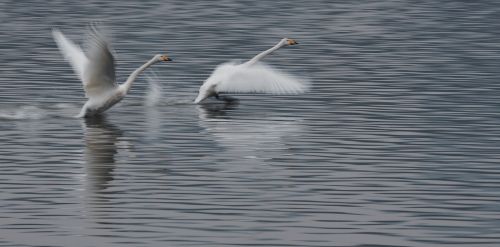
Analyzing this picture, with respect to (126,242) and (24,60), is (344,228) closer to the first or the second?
(126,242)

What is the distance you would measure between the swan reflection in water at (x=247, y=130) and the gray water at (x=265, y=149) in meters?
0.03

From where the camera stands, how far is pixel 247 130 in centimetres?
2150

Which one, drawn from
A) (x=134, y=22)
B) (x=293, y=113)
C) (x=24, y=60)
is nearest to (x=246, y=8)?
(x=134, y=22)

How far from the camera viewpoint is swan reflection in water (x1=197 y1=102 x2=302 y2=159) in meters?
19.5

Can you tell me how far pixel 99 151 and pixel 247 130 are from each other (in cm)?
269

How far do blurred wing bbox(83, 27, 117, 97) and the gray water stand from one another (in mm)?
531

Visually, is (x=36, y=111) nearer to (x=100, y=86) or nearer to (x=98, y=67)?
(x=100, y=86)

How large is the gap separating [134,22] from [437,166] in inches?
939

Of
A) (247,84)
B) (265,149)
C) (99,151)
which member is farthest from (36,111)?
(265,149)

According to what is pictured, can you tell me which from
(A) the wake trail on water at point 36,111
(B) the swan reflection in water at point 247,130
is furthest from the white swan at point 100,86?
(B) the swan reflection in water at point 247,130

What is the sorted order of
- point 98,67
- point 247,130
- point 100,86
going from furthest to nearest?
1. point 100,86
2. point 98,67
3. point 247,130

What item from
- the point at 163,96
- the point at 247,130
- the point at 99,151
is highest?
the point at 99,151

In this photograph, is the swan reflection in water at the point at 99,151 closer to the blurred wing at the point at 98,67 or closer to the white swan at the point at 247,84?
the blurred wing at the point at 98,67

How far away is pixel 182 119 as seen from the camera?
22.8 meters
